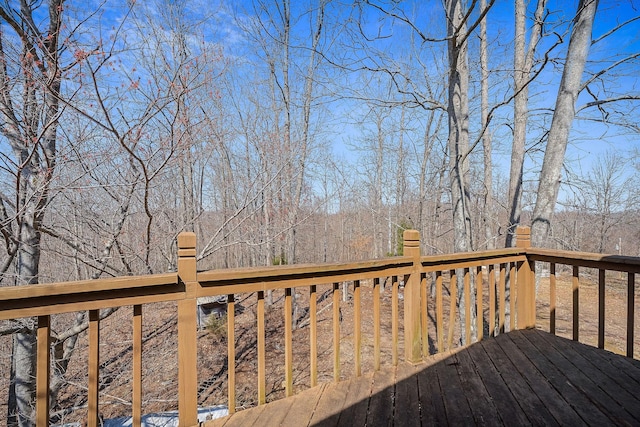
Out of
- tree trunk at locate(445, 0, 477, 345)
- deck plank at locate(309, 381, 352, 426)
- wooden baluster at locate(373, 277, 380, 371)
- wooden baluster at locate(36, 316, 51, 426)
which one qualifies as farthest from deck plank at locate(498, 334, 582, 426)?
wooden baluster at locate(36, 316, 51, 426)

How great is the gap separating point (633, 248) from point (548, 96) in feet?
57.6

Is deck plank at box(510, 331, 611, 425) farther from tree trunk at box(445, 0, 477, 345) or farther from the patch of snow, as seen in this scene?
the patch of snow

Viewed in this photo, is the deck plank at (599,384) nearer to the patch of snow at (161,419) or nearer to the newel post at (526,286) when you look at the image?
the newel post at (526,286)

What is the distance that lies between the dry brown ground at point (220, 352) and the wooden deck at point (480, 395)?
2.97 metres

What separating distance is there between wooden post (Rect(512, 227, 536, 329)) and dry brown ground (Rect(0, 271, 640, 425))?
3.29 m

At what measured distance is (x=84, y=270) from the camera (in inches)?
177

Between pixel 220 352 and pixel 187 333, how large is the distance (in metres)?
6.30

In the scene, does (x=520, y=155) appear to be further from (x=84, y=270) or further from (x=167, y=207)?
(x=84, y=270)

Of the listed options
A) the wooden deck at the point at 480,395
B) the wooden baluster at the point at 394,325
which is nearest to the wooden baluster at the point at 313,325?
the wooden deck at the point at 480,395

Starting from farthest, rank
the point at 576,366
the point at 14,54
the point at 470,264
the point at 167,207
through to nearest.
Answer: the point at 167,207
the point at 14,54
the point at 470,264
the point at 576,366

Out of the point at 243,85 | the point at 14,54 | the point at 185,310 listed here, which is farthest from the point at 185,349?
the point at 243,85

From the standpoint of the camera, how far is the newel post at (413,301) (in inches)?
95.7

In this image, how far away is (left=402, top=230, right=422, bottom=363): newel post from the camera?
7.97 ft

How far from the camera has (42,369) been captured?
4.50 ft
